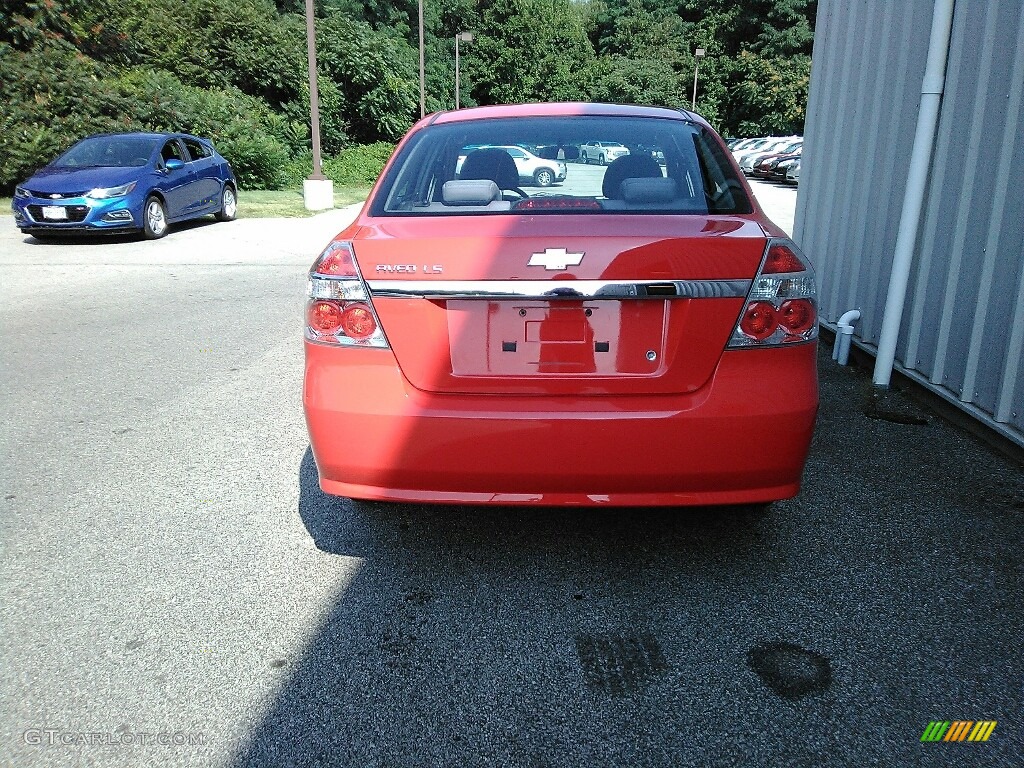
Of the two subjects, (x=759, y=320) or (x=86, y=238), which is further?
(x=86, y=238)

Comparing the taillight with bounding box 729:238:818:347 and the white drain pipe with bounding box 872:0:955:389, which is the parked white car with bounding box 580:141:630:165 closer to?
the taillight with bounding box 729:238:818:347

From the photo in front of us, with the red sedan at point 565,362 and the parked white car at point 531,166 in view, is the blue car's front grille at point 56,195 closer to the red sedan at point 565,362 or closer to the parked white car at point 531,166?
the parked white car at point 531,166

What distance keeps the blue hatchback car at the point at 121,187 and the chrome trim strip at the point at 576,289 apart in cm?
1117

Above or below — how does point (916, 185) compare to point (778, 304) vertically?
above

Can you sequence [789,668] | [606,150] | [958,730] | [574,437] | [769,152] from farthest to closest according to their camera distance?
[769,152] < [606,150] < [574,437] < [789,668] < [958,730]

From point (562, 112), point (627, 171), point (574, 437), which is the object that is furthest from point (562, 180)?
point (574, 437)

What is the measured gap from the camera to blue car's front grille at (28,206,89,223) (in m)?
12.1

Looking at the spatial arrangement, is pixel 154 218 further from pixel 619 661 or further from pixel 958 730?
pixel 958 730

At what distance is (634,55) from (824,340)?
71777 mm

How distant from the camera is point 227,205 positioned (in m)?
16.2

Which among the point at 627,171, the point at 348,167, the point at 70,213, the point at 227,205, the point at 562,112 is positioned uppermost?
the point at 562,112

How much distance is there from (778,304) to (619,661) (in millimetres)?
1250

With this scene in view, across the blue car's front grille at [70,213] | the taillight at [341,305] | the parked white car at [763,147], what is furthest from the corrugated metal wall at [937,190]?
the parked white car at [763,147]

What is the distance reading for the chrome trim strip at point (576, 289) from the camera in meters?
2.71
